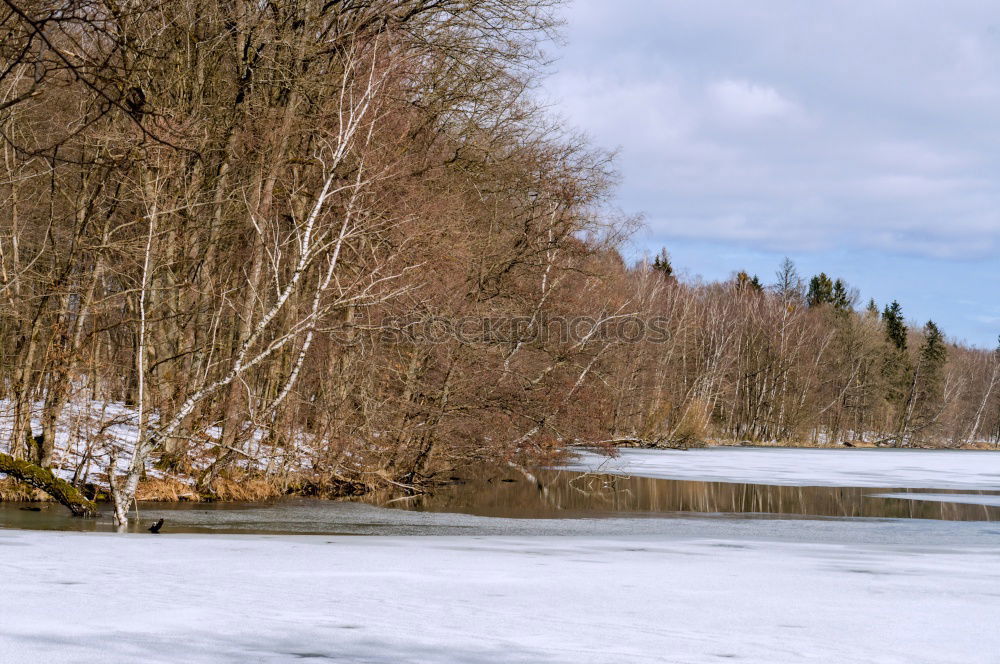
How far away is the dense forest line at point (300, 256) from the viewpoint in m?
15.3

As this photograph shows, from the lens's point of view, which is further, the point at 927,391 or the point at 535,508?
the point at 927,391

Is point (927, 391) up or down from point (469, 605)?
up

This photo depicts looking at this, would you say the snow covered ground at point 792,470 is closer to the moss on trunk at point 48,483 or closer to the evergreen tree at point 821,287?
the moss on trunk at point 48,483

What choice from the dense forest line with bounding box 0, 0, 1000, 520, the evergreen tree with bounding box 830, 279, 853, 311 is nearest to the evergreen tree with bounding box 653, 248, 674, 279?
the evergreen tree with bounding box 830, 279, 853, 311

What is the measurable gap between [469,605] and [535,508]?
11522mm

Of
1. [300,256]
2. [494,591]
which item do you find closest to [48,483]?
[300,256]

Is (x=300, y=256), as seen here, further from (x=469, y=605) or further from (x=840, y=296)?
(x=840, y=296)

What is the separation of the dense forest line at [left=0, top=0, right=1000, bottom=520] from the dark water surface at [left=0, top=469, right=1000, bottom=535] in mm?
857

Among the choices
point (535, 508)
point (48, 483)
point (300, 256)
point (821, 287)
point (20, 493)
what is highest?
point (821, 287)

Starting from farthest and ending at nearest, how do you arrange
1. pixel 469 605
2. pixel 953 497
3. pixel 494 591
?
pixel 953 497, pixel 494 591, pixel 469 605

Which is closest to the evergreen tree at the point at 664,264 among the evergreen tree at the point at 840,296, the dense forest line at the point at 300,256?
the evergreen tree at the point at 840,296

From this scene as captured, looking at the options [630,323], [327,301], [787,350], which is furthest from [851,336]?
[327,301]

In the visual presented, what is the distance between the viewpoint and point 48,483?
1441 centimetres

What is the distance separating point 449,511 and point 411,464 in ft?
13.2
